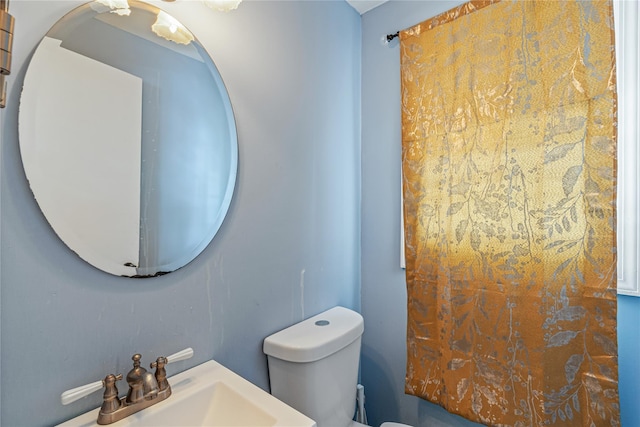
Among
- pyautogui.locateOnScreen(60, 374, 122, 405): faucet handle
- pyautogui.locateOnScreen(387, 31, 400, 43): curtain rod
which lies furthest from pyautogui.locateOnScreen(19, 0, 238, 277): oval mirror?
pyautogui.locateOnScreen(387, 31, 400, 43): curtain rod

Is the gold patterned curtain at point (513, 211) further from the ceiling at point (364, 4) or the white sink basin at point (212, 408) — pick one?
the white sink basin at point (212, 408)

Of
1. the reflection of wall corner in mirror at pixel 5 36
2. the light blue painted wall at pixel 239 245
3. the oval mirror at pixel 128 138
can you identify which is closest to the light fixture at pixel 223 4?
the light blue painted wall at pixel 239 245

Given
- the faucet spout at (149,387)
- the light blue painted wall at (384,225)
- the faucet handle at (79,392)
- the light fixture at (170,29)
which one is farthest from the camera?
the light blue painted wall at (384,225)

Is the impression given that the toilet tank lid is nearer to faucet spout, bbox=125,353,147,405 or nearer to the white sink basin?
the white sink basin

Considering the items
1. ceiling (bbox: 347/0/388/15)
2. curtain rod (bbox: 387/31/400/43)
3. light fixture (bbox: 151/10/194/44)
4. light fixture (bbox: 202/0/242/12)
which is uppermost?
ceiling (bbox: 347/0/388/15)

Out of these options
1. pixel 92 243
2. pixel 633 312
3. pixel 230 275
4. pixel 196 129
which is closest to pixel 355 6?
pixel 196 129

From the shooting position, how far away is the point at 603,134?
94 cm

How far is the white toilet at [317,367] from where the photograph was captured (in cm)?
101

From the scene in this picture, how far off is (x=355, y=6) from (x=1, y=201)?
165 cm

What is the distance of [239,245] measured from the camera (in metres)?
1.02

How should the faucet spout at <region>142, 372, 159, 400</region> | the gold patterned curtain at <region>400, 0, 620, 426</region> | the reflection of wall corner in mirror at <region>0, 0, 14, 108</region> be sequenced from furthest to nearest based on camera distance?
the gold patterned curtain at <region>400, 0, 620, 426</region> → the faucet spout at <region>142, 372, 159, 400</region> → the reflection of wall corner in mirror at <region>0, 0, 14, 108</region>

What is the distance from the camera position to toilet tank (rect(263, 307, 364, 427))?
39.9 inches

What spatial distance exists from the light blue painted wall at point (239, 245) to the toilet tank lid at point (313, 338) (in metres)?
0.05

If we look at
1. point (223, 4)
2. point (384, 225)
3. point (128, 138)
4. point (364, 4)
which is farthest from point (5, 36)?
point (364, 4)
